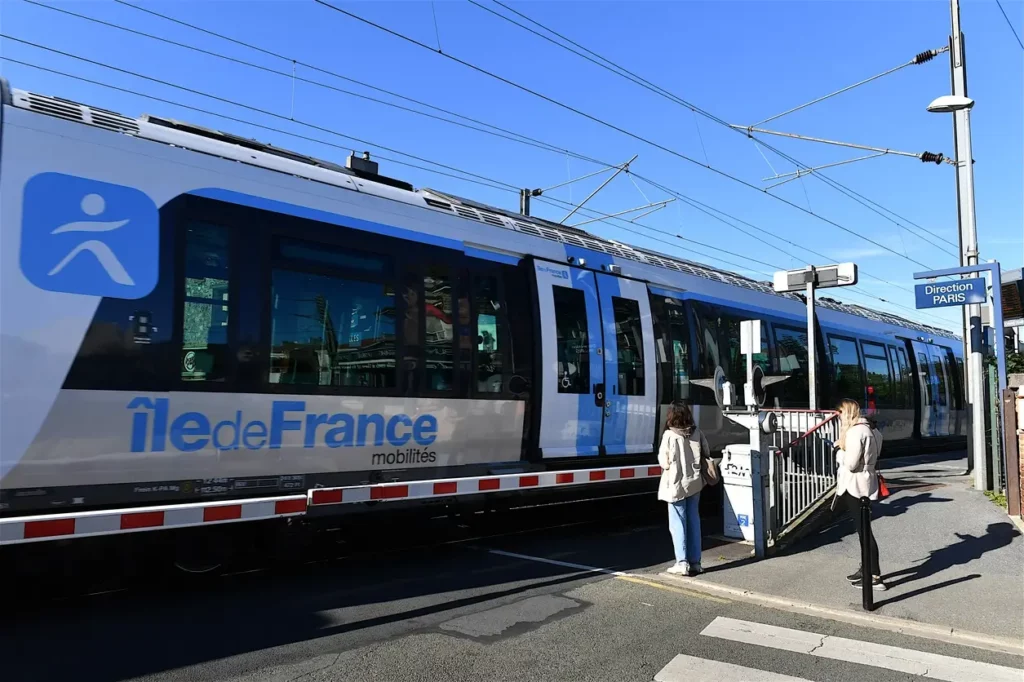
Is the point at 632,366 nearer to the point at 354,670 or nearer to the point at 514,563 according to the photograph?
the point at 514,563

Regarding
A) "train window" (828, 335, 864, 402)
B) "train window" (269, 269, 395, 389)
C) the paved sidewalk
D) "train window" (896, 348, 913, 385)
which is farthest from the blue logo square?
"train window" (896, 348, 913, 385)

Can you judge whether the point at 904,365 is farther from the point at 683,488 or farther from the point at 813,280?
the point at 683,488

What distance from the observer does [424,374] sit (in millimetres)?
7195

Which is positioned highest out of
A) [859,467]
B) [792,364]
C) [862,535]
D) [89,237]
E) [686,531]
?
[89,237]

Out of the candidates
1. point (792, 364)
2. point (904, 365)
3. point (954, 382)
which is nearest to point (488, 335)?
point (792, 364)

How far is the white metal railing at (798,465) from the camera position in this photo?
325 inches

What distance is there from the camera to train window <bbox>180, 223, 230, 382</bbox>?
18.5 feet

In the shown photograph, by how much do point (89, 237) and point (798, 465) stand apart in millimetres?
8178

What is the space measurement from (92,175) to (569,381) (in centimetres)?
541

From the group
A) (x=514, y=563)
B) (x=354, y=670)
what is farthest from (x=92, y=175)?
(x=514, y=563)

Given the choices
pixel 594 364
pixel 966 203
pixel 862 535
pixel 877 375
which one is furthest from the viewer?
pixel 877 375

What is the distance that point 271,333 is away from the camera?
612 cm

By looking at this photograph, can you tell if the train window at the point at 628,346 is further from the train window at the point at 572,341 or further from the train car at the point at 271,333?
the train window at the point at 572,341

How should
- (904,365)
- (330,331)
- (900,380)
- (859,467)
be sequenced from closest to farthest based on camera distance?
(330,331) → (859,467) → (900,380) → (904,365)
